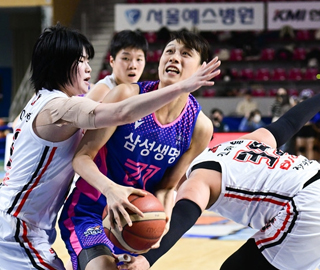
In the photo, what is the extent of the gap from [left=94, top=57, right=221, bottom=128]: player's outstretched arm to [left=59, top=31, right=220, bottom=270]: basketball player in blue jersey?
40cm

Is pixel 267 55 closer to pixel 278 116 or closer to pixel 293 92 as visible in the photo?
pixel 293 92

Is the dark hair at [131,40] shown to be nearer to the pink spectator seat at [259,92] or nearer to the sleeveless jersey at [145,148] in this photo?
the sleeveless jersey at [145,148]

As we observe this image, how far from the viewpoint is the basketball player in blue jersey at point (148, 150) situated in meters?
2.91

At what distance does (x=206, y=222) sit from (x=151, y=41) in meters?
9.99

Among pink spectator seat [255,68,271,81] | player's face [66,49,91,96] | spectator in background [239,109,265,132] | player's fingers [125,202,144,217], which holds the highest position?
player's face [66,49,91,96]

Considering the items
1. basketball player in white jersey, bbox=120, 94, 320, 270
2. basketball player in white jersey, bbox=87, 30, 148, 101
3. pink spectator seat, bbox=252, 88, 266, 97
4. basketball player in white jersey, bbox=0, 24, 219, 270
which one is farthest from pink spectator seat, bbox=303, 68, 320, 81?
basketball player in white jersey, bbox=0, 24, 219, 270

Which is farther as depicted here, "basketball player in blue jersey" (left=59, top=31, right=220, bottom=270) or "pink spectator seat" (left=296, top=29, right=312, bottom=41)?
"pink spectator seat" (left=296, top=29, right=312, bottom=41)

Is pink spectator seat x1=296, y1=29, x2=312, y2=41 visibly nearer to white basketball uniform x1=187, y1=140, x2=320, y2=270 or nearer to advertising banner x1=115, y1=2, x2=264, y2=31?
advertising banner x1=115, y1=2, x2=264, y2=31

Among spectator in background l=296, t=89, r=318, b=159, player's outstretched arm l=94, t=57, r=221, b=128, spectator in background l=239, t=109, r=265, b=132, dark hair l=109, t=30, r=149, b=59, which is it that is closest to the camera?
player's outstretched arm l=94, t=57, r=221, b=128

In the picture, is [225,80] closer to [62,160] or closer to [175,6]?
[175,6]

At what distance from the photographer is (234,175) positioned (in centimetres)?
276

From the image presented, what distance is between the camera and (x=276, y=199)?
2.78 metres

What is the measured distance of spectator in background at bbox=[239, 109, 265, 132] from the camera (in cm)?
1208

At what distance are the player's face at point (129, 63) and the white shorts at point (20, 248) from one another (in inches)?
85.3
